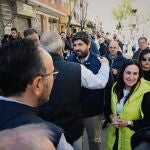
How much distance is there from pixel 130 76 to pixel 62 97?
1.29 meters

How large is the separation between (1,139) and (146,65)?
489cm

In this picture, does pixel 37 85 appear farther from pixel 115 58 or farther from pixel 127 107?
pixel 115 58

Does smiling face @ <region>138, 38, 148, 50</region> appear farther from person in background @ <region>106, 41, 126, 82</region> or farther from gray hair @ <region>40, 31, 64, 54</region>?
gray hair @ <region>40, 31, 64, 54</region>

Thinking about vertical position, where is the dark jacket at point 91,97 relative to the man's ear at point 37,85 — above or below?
below

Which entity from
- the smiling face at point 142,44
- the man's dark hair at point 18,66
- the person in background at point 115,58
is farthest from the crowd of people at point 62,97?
the smiling face at point 142,44

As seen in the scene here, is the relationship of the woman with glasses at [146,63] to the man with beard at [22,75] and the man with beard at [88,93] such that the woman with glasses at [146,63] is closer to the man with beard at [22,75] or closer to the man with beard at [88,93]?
the man with beard at [88,93]

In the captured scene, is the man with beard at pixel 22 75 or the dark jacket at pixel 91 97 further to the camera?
the dark jacket at pixel 91 97

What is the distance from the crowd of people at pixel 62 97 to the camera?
1.49 metres

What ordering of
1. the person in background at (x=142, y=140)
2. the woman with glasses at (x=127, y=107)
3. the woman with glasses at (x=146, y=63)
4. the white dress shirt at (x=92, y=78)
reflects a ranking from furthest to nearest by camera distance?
the woman with glasses at (x=146, y=63) < the woman with glasses at (x=127, y=107) < the white dress shirt at (x=92, y=78) < the person in background at (x=142, y=140)

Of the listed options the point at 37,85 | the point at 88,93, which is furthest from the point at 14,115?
the point at 88,93

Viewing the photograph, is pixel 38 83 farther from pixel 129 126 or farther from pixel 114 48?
pixel 114 48

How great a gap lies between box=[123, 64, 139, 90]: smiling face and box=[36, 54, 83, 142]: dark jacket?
1094 millimetres

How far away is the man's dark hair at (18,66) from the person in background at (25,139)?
756 mm

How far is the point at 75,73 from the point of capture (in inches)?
131
